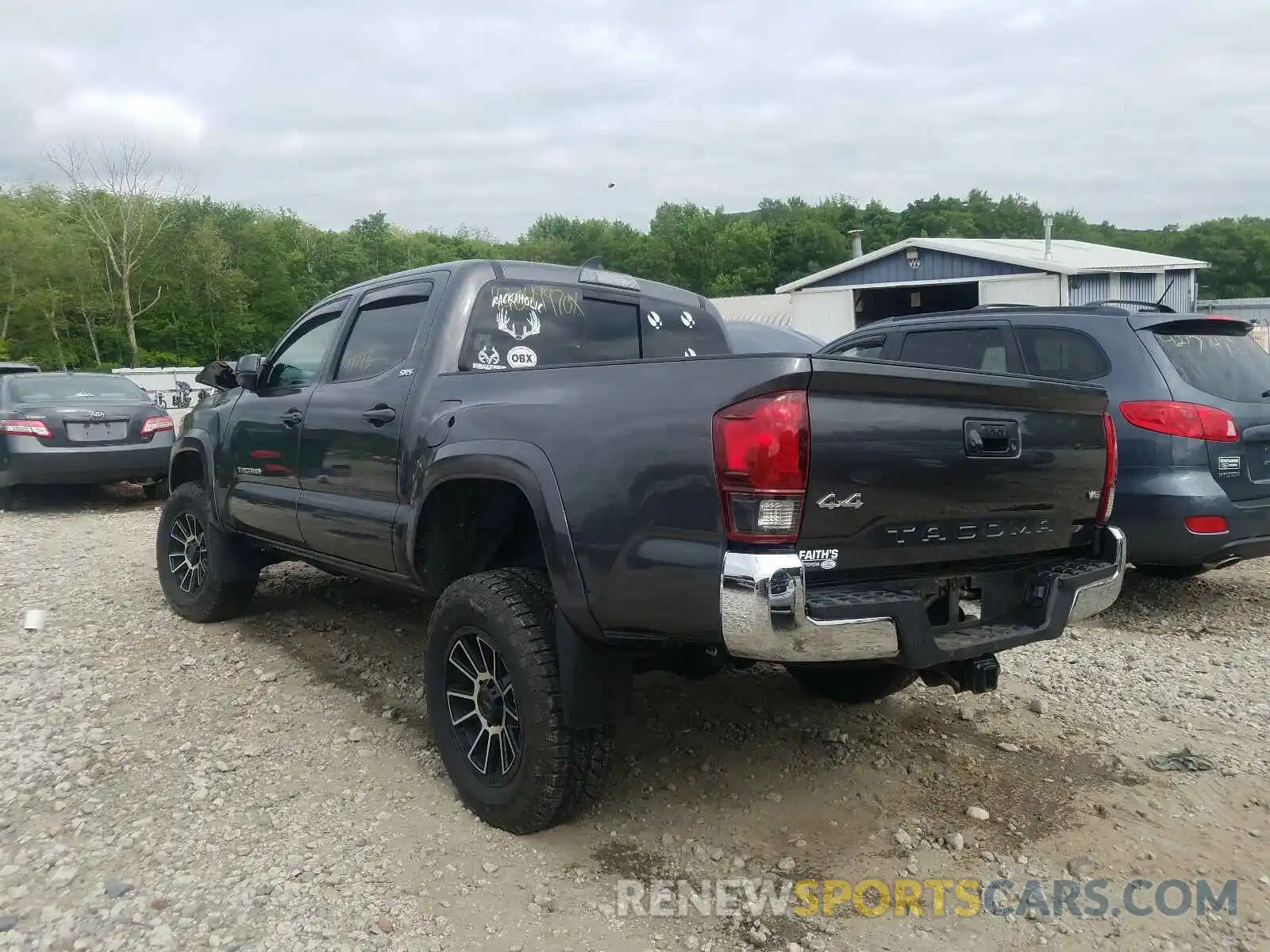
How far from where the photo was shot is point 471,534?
3.83 meters

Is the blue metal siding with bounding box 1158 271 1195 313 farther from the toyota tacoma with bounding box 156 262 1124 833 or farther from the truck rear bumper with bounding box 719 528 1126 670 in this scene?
the truck rear bumper with bounding box 719 528 1126 670

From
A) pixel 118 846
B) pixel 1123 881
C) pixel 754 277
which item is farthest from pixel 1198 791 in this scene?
pixel 754 277

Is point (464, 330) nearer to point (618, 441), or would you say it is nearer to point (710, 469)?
point (618, 441)

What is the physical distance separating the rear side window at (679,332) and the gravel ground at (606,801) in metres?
1.62

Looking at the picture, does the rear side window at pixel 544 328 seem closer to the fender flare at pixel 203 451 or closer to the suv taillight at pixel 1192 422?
the fender flare at pixel 203 451

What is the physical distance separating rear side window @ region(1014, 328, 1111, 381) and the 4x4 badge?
3527 millimetres

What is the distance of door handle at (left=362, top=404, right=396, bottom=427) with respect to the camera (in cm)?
404

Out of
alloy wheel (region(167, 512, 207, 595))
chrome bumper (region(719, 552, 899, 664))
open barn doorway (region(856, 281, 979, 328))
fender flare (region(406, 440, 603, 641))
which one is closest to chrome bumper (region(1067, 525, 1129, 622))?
chrome bumper (region(719, 552, 899, 664))

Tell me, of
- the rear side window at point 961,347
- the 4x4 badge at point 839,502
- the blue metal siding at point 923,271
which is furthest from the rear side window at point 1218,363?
the blue metal siding at point 923,271

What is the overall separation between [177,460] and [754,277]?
57843 mm

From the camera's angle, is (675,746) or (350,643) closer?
(675,746)

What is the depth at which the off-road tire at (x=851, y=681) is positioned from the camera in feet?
13.1

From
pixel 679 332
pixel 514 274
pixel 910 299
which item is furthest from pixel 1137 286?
pixel 514 274

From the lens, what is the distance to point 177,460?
6148 millimetres
